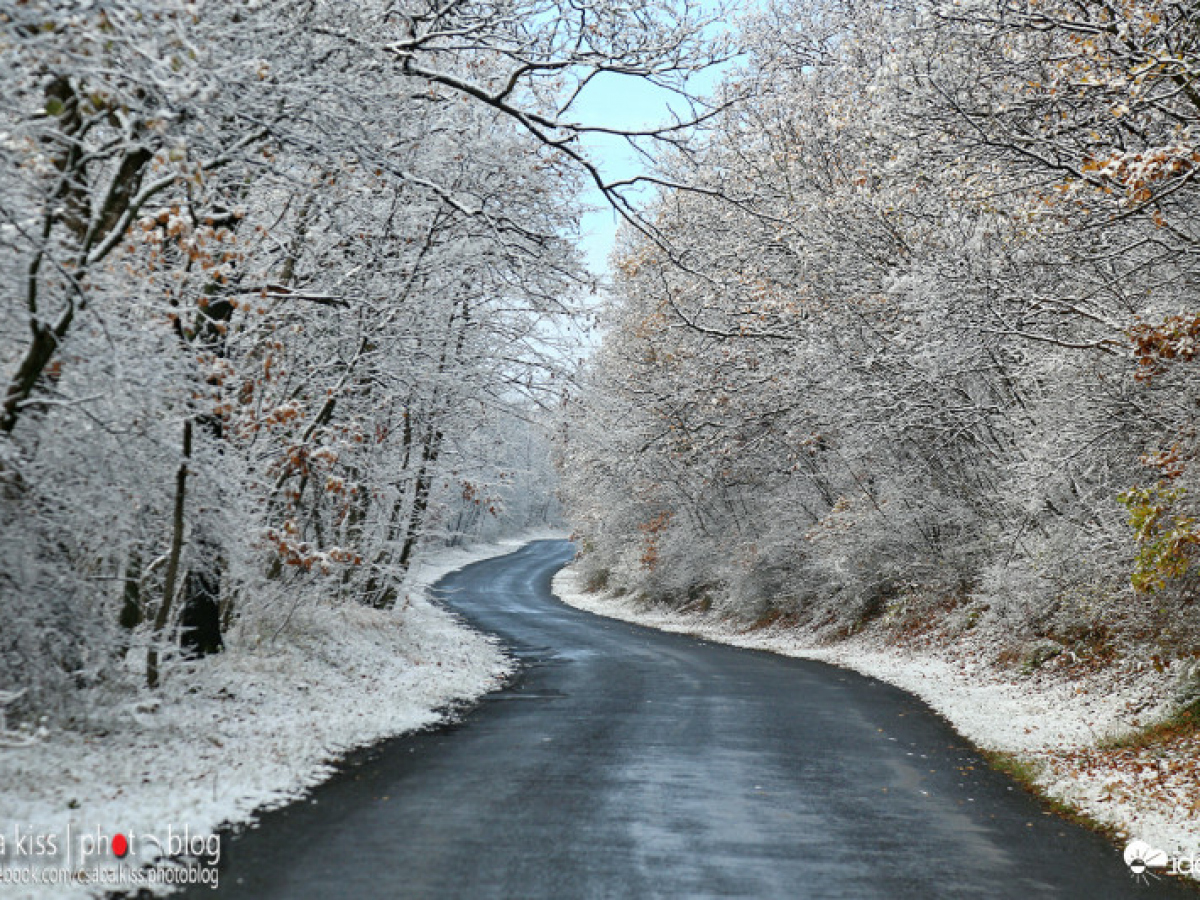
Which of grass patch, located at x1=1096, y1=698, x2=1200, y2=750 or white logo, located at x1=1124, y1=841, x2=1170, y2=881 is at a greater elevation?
grass patch, located at x1=1096, y1=698, x2=1200, y2=750

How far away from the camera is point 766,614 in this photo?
30.1 m

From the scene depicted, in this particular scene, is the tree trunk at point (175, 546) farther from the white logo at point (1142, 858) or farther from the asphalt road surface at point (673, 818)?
the white logo at point (1142, 858)

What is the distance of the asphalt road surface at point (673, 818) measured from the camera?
6180mm

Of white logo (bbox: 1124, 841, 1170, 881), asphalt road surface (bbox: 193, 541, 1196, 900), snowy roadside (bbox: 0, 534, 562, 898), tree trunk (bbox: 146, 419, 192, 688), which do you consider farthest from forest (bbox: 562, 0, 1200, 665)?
snowy roadside (bbox: 0, 534, 562, 898)

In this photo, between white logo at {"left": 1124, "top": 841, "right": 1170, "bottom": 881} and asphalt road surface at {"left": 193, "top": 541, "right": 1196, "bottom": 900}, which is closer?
asphalt road surface at {"left": 193, "top": 541, "right": 1196, "bottom": 900}

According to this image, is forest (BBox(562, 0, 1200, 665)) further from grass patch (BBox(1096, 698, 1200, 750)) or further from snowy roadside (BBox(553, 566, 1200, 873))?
grass patch (BBox(1096, 698, 1200, 750))

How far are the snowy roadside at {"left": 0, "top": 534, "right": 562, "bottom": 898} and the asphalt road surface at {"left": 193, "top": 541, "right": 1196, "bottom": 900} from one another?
440 millimetres

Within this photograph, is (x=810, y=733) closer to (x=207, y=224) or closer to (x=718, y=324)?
(x=207, y=224)

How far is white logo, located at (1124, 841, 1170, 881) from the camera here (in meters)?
7.04

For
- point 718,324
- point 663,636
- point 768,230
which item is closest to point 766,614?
point 663,636

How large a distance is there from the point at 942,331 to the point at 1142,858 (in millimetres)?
8625

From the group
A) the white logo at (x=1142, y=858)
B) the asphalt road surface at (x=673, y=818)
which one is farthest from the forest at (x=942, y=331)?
the asphalt road surface at (x=673, y=818)

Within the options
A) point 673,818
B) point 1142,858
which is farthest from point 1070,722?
point 673,818

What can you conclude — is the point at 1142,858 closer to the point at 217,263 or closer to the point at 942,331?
the point at 942,331
